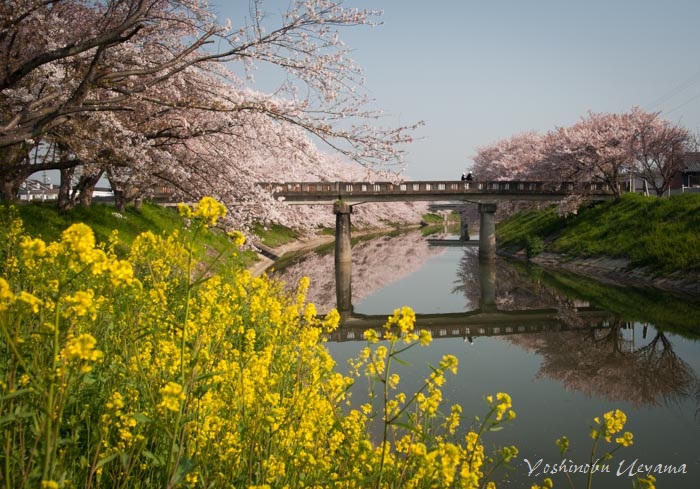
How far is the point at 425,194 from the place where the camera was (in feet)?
158

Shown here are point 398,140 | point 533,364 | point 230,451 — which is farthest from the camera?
point 533,364

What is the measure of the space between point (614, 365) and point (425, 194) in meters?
33.2

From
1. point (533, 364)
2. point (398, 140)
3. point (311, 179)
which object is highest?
point (311, 179)

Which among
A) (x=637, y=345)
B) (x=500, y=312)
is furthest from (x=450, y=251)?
(x=637, y=345)

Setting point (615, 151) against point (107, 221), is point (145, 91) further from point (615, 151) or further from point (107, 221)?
point (615, 151)

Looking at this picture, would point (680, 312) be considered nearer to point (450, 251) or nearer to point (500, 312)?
point (500, 312)

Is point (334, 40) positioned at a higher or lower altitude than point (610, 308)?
higher

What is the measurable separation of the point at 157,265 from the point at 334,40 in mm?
5050

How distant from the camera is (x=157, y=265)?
10156mm

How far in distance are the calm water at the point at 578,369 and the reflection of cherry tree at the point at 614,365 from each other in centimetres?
3

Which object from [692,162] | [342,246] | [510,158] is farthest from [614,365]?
[510,158]

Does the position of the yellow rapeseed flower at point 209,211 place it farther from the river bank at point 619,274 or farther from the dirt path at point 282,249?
the dirt path at point 282,249

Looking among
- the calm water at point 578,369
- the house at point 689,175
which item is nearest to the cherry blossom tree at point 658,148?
the house at point 689,175

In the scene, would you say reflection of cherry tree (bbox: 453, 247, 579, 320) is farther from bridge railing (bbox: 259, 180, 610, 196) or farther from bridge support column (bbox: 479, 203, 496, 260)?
bridge railing (bbox: 259, 180, 610, 196)
